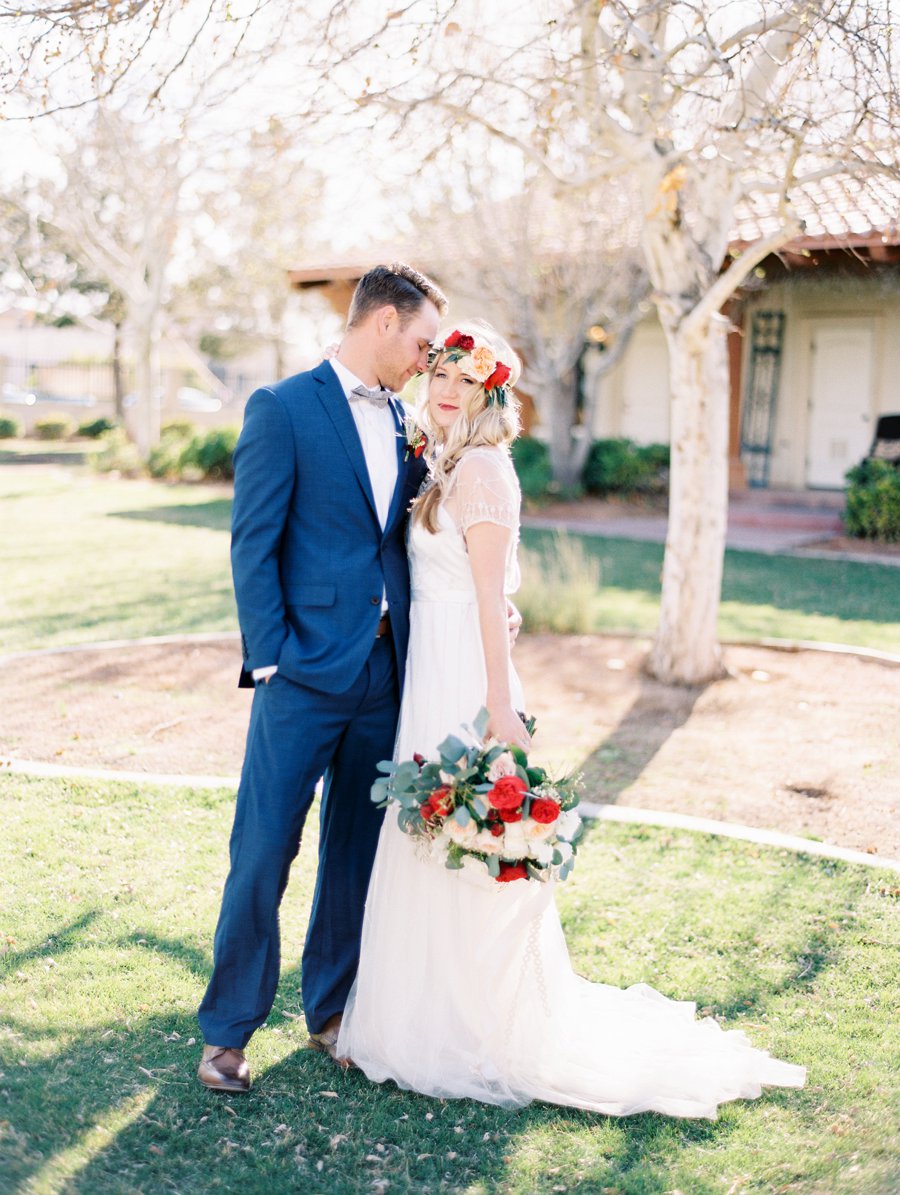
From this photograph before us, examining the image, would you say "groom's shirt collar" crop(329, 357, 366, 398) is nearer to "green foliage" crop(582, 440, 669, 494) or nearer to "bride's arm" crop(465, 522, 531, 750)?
"bride's arm" crop(465, 522, 531, 750)

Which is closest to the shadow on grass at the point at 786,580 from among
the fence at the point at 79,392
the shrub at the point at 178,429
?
→ the shrub at the point at 178,429

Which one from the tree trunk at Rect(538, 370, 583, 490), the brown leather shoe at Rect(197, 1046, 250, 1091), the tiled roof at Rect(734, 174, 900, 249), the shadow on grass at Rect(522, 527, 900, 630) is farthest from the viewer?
the tree trunk at Rect(538, 370, 583, 490)

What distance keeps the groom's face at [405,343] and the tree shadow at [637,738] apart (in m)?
2.63

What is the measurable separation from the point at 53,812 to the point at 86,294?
103 ft

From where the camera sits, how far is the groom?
319 cm

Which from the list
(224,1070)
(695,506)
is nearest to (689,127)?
(695,506)

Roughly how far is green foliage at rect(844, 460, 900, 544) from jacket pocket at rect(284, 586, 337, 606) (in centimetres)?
1197

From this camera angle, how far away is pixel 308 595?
3.24 m

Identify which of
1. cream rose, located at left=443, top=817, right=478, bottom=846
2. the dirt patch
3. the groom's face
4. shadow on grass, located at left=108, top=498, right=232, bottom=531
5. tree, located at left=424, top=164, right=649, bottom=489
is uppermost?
tree, located at left=424, top=164, right=649, bottom=489

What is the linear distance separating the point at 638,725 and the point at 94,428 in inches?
1192

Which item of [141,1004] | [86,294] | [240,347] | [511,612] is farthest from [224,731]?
[240,347]

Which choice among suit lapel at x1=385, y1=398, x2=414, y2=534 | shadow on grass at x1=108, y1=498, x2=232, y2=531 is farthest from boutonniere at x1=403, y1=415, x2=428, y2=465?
shadow on grass at x1=108, y1=498, x2=232, y2=531

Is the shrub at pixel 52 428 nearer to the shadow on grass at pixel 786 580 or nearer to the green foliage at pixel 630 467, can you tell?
the green foliage at pixel 630 467

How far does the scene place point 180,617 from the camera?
32.4 ft
